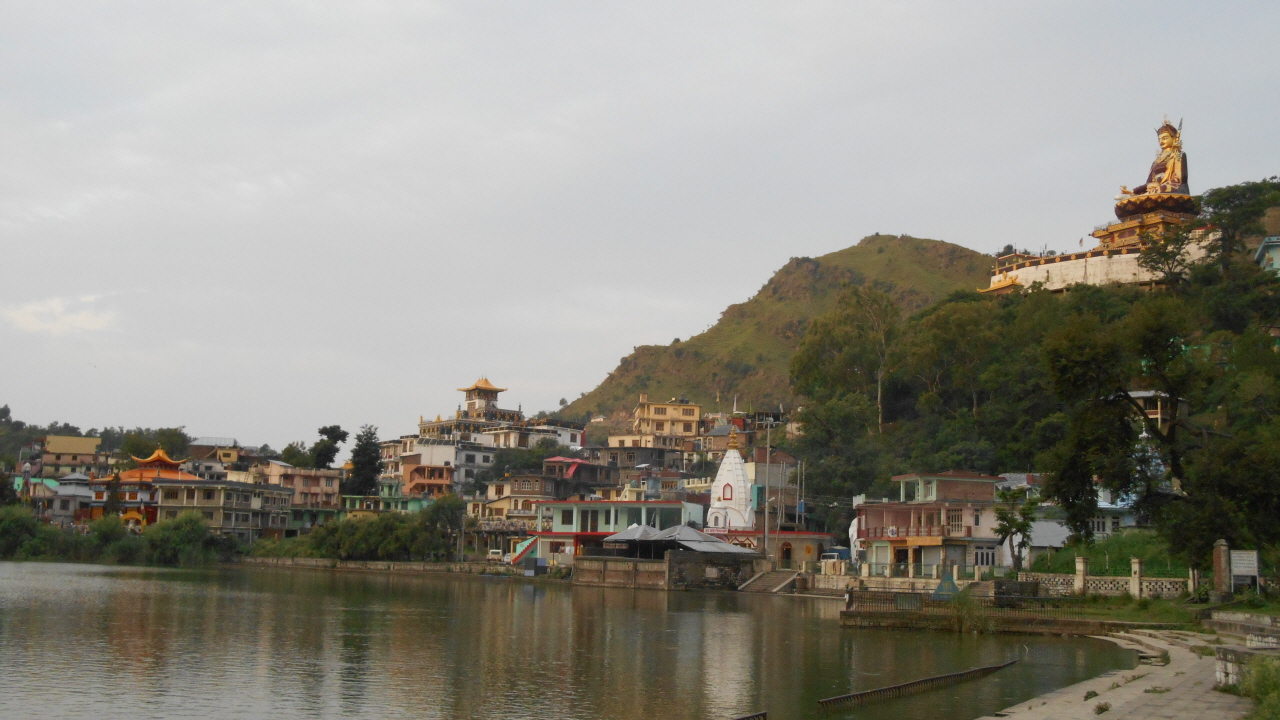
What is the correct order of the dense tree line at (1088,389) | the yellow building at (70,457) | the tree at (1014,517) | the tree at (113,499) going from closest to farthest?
the dense tree line at (1088,389), the tree at (1014,517), the tree at (113,499), the yellow building at (70,457)

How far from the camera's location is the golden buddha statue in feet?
268

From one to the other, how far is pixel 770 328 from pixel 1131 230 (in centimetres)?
7874


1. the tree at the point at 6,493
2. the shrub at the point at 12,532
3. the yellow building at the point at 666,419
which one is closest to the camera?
the shrub at the point at 12,532

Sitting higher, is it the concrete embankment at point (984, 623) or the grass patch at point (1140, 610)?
the grass patch at point (1140, 610)

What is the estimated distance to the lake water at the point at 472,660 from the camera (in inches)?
764

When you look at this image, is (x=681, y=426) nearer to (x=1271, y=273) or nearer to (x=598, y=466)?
(x=598, y=466)

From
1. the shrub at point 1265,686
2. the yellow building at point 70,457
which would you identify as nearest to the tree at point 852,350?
the shrub at point 1265,686

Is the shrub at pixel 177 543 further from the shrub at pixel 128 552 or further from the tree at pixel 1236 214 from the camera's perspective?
the tree at pixel 1236 214

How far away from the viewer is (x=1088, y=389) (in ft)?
111

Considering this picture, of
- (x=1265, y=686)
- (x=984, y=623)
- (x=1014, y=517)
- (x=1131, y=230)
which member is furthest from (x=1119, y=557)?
(x=1131, y=230)

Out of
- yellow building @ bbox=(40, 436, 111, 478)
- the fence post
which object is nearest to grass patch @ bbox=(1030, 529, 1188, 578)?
the fence post

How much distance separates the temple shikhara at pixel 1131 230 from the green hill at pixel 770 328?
53069mm

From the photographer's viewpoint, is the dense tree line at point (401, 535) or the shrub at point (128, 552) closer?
the dense tree line at point (401, 535)

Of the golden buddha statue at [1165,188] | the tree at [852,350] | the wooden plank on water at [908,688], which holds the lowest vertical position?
the wooden plank on water at [908,688]
